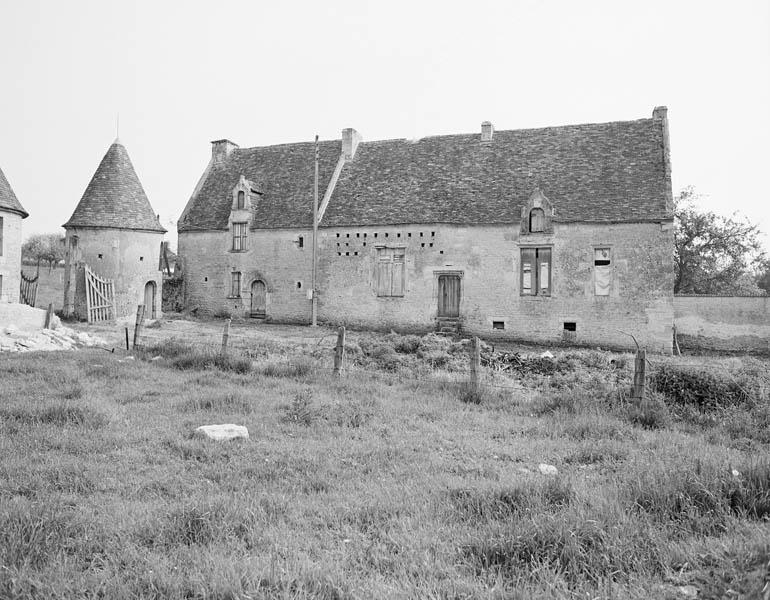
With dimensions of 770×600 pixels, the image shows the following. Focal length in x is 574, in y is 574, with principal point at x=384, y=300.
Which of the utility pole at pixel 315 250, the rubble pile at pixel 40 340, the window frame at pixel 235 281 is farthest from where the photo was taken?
the window frame at pixel 235 281

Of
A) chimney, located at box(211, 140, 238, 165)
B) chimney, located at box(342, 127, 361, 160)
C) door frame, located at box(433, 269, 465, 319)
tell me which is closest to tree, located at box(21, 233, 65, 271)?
chimney, located at box(211, 140, 238, 165)

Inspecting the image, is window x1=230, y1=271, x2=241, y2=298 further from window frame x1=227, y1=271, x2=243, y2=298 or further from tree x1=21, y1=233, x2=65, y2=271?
tree x1=21, y1=233, x2=65, y2=271

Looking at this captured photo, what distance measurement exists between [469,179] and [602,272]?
665cm

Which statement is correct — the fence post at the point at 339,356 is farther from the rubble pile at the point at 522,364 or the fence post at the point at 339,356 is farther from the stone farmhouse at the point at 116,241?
the stone farmhouse at the point at 116,241

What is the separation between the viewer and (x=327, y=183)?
85.2ft

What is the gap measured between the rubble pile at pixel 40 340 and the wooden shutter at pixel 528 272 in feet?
48.7

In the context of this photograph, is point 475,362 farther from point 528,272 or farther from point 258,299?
point 258,299

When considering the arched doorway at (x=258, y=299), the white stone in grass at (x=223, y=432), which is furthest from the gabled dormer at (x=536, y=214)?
the white stone in grass at (x=223, y=432)

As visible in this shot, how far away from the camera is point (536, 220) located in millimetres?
22000

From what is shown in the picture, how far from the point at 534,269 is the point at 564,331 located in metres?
2.61

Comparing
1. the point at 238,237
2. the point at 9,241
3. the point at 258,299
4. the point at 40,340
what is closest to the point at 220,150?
the point at 238,237

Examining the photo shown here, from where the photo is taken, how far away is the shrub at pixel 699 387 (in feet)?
28.9

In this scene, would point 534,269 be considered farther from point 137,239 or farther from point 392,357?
point 137,239

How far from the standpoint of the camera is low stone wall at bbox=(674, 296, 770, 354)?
75.0 ft
